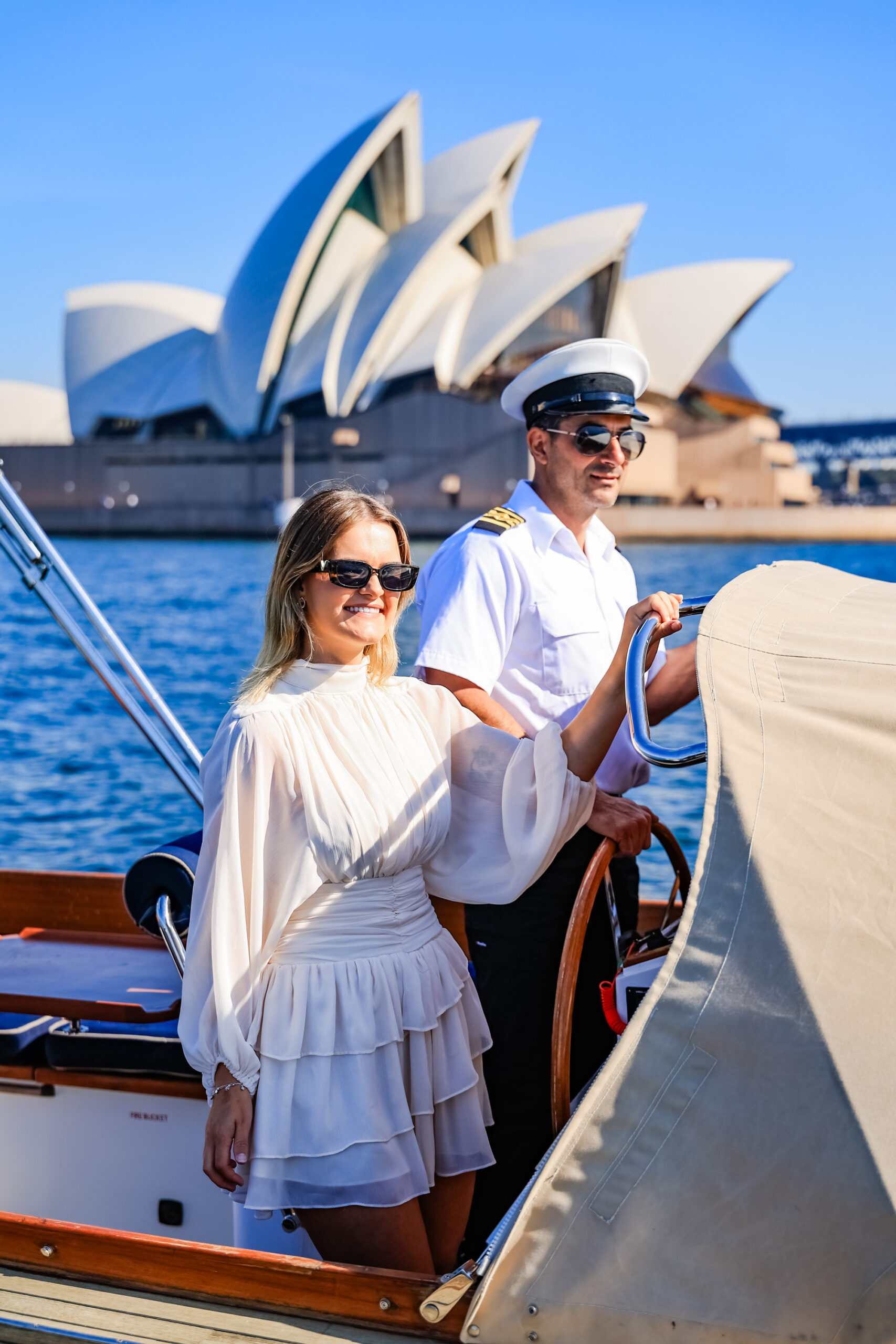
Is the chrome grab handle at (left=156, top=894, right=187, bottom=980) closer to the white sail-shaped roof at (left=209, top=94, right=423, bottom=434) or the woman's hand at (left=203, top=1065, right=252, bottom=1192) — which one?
the woman's hand at (left=203, top=1065, right=252, bottom=1192)

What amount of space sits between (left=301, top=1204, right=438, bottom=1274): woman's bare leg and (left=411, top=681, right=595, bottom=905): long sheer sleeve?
0.38m

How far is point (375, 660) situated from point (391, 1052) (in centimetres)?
47

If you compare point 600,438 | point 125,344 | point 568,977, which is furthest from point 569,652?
point 125,344

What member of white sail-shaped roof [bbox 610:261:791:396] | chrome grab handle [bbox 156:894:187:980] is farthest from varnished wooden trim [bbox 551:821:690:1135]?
white sail-shaped roof [bbox 610:261:791:396]

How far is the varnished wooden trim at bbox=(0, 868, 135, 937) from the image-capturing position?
264cm

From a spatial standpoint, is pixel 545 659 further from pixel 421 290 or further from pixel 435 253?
pixel 421 290

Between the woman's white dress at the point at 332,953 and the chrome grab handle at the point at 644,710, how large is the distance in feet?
0.54

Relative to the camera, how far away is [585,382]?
5.93 ft

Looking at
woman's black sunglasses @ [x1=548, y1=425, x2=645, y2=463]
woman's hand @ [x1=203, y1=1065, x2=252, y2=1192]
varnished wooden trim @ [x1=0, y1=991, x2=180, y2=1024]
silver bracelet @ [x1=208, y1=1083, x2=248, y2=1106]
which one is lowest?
varnished wooden trim @ [x1=0, y1=991, x2=180, y2=1024]

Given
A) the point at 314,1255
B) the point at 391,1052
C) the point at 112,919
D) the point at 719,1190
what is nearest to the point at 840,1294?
the point at 719,1190

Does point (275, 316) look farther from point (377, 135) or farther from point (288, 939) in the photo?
point (288, 939)

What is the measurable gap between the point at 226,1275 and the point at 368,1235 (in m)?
0.17

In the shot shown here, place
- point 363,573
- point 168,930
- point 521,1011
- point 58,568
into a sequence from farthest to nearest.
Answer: point 58,568
point 168,930
point 521,1011
point 363,573

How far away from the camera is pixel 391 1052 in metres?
1.27
